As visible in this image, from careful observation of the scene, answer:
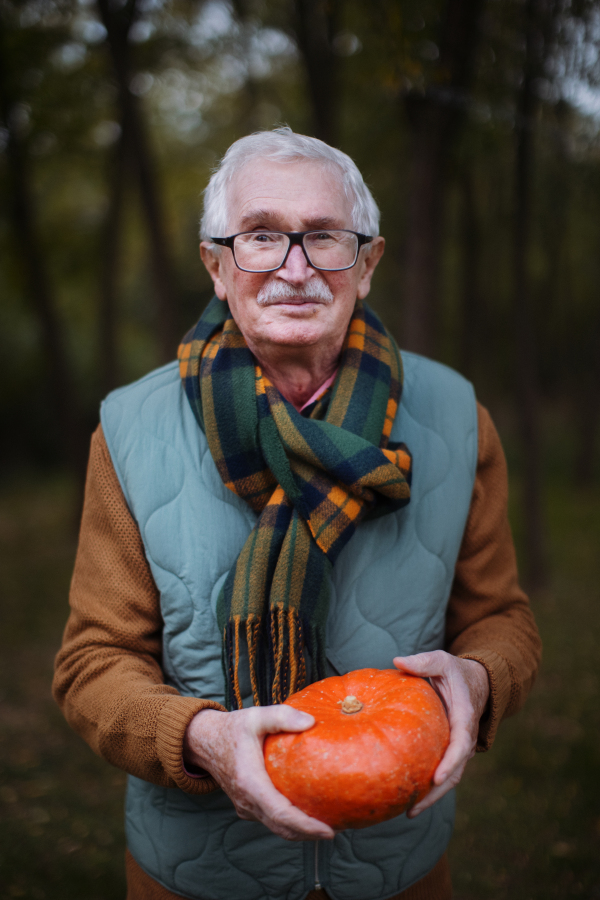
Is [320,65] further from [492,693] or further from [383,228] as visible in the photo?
[492,693]

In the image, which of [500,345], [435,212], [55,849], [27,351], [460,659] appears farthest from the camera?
[500,345]

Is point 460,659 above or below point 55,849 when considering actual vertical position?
above

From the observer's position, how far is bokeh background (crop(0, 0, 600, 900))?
13.2 ft

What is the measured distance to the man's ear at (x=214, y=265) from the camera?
193cm

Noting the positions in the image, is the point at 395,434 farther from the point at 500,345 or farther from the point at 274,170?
the point at 500,345

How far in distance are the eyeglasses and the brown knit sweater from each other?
64 centimetres

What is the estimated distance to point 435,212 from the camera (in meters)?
4.90

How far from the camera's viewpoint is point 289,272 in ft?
5.63

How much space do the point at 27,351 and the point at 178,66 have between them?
7.77 metres

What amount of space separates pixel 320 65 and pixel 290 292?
5.71 m

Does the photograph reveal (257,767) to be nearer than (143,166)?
Yes

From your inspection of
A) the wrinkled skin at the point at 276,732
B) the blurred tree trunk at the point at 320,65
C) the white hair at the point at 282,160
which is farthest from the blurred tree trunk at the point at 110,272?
the wrinkled skin at the point at 276,732

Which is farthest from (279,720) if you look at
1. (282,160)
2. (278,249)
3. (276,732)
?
(282,160)

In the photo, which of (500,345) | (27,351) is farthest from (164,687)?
(500,345)
